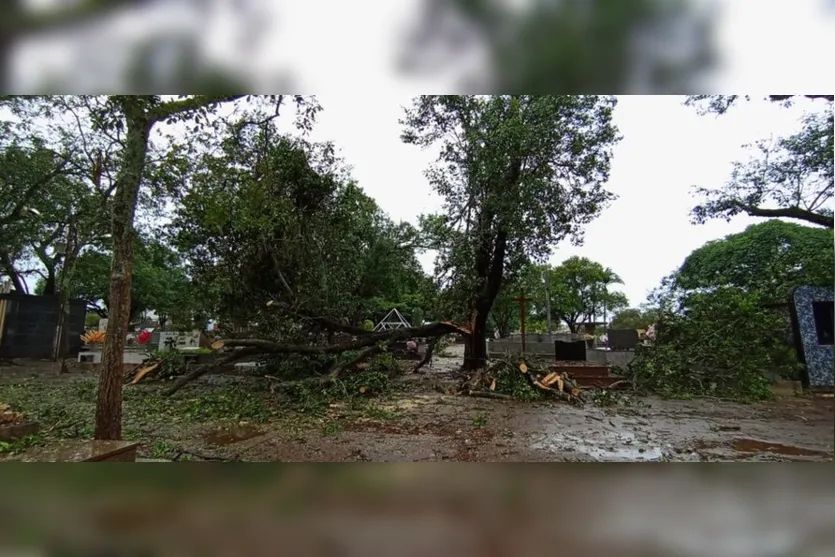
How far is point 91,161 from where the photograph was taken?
3613 millimetres

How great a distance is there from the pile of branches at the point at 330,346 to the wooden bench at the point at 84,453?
13.7ft

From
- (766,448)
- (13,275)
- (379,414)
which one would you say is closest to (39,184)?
(13,275)

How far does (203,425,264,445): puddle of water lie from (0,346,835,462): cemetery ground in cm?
1

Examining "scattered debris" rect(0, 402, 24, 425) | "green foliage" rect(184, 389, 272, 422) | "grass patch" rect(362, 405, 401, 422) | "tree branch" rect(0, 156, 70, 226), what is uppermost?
"tree branch" rect(0, 156, 70, 226)

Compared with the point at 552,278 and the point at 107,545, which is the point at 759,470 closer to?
the point at 107,545

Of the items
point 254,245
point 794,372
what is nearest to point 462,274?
point 254,245

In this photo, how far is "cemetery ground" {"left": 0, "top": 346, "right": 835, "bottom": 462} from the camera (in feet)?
11.9

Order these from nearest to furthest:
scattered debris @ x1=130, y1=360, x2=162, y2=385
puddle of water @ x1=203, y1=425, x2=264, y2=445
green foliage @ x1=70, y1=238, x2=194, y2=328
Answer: puddle of water @ x1=203, y1=425, x2=264, y2=445 → green foliage @ x1=70, y1=238, x2=194, y2=328 → scattered debris @ x1=130, y1=360, x2=162, y2=385

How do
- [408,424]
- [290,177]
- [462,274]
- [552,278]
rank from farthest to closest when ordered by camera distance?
[552,278] < [462,274] < [290,177] < [408,424]

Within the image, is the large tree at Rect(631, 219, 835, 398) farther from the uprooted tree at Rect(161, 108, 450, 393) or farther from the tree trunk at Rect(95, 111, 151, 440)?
the tree trunk at Rect(95, 111, 151, 440)

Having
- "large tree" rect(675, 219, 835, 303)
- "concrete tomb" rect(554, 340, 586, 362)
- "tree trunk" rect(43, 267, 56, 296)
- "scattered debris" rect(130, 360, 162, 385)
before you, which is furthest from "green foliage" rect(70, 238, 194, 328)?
"concrete tomb" rect(554, 340, 586, 362)

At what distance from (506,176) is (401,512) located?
19.0 ft

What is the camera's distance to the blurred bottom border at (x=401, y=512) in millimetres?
1946

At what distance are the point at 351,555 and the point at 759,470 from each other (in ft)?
8.66
